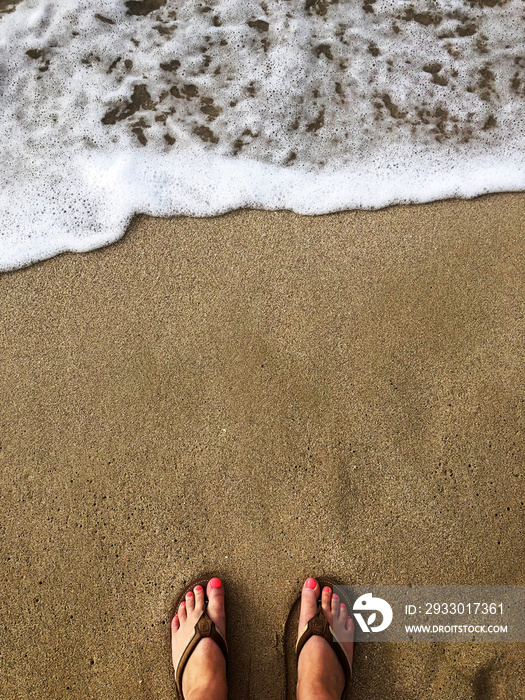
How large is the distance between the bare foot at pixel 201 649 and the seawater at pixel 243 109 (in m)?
1.63

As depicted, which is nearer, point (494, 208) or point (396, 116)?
point (494, 208)

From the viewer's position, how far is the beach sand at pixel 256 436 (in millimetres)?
1797

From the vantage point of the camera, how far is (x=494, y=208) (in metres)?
2.09

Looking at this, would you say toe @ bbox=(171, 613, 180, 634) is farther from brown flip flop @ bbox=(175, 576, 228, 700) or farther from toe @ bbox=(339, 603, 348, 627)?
toe @ bbox=(339, 603, 348, 627)

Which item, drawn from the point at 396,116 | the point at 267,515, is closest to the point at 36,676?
the point at 267,515

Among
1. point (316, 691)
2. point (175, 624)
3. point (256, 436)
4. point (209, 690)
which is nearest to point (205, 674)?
point (209, 690)

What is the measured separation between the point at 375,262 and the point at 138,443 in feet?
4.42

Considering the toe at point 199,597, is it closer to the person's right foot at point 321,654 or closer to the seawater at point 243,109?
the person's right foot at point 321,654

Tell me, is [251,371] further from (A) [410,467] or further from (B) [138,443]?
(A) [410,467]

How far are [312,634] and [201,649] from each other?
45 centimetres

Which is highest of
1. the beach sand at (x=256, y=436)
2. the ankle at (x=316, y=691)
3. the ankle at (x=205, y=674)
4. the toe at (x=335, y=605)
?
the beach sand at (x=256, y=436)

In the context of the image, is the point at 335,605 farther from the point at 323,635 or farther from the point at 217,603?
the point at 217,603

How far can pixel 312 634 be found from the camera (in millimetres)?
1789

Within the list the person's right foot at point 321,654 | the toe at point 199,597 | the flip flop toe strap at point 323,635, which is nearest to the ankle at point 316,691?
the person's right foot at point 321,654
